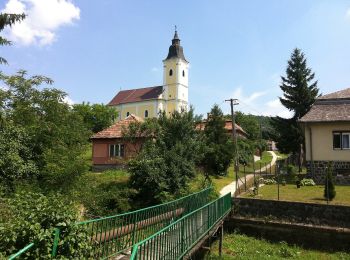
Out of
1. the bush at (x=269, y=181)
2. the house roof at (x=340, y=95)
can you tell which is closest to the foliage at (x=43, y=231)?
the bush at (x=269, y=181)

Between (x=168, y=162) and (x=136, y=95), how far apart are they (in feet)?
205

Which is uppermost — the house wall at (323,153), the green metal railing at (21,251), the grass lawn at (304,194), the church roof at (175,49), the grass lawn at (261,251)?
the church roof at (175,49)

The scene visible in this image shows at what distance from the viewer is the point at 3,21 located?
13.1 meters

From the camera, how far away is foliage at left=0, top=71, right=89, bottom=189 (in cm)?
1698

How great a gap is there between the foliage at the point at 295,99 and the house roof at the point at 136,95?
41862 millimetres

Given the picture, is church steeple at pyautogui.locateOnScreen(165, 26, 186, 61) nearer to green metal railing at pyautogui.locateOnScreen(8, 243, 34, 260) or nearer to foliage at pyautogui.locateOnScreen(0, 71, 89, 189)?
foliage at pyautogui.locateOnScreen(0, 71, 89, 189)

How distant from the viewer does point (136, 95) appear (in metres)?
82.0

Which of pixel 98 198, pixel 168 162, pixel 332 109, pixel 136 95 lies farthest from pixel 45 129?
pixel 136 95

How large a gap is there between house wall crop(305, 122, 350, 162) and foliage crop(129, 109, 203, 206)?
8567mm

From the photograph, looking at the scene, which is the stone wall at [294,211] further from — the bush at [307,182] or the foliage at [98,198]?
the bush at [307,182]

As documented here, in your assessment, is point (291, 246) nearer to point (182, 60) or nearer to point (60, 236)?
point (60, 236)

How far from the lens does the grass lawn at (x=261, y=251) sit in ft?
51.1

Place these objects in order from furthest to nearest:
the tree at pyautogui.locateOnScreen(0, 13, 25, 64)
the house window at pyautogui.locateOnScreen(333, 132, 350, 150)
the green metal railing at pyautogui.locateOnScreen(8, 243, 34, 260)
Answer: the house window at pyautogui.locateOnScreen(333, 132, 350, 150) < the tree at pyautogui.locateOnScreen(0, 13, 25, 64) < the green metal railing at pyautogui.locateOnScreen(8, 243, 34, 260)

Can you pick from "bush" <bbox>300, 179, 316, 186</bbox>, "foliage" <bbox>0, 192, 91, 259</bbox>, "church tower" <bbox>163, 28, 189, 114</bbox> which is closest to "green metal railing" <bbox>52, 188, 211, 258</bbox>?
"foliage" <bbox>0, 192, 91, 259</bbox>
